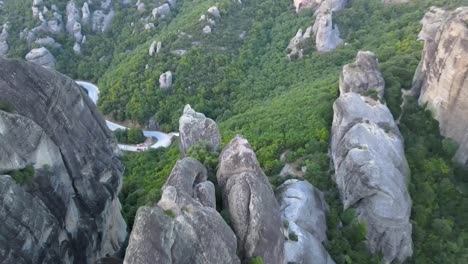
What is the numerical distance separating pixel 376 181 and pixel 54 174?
21.0m

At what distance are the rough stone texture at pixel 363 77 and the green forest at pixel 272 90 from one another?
6.48 feet

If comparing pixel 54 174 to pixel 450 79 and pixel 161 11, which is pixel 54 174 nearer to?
pixel 450 79

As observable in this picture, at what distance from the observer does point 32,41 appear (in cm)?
8869

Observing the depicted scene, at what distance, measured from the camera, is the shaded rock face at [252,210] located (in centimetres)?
2286

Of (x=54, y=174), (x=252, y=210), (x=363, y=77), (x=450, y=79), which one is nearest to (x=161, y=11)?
(x=363, y=77)

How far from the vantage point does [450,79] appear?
36.1 meters

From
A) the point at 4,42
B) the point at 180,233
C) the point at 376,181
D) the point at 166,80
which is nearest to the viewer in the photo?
the point at 180,233

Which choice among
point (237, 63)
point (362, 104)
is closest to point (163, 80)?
point (237, 63)

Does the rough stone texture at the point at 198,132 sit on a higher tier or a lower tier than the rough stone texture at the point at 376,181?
higher

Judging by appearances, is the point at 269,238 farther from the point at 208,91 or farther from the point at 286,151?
the point at 208,91

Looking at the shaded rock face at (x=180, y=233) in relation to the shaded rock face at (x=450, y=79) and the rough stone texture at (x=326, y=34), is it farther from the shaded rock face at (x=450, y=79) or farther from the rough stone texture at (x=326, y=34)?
the rough stone texture at (x=326, y=34)

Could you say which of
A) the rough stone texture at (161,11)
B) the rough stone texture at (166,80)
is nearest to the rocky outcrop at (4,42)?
the rough stone texture at (161,11)

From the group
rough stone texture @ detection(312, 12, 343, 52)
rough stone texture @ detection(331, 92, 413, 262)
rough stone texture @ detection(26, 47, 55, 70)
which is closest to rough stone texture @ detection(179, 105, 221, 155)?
rough stone texture @ detection(331, 92, 413, 262)

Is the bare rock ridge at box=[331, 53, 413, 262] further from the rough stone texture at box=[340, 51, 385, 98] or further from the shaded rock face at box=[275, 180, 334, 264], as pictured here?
the rough stone texture at box=[340, 51, 385, 98]
